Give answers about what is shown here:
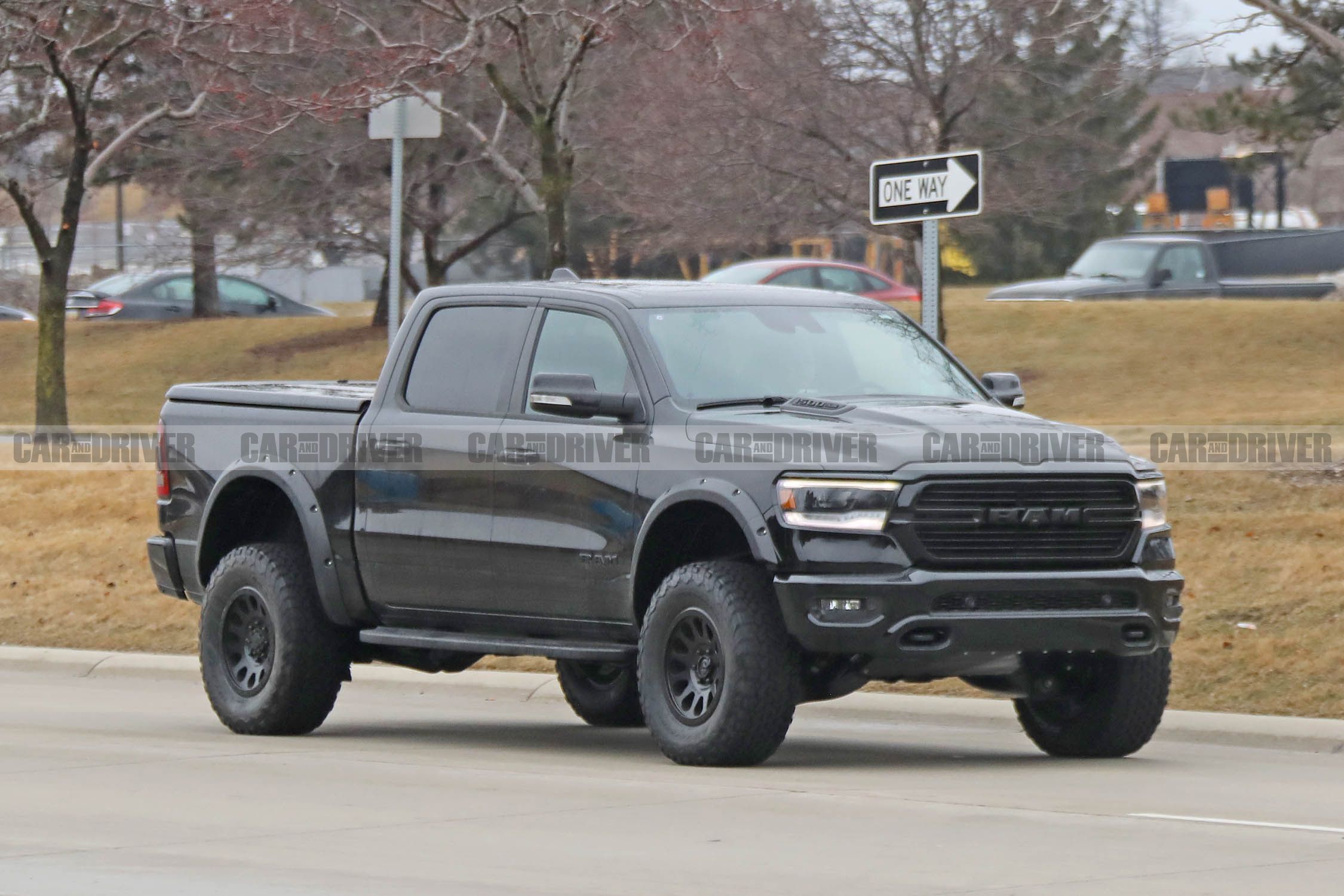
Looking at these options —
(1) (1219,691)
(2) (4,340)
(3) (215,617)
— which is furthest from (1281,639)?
(2) (4,340)

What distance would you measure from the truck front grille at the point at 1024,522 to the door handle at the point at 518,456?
1.86 metres

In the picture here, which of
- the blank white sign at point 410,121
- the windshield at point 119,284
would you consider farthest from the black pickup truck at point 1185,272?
the blank white sign at point 410,121

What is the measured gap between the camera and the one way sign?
12.5 meters

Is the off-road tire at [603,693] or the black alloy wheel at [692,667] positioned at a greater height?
the black alloy wheel at [692,667]

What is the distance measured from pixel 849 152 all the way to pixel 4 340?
1790 centimetres

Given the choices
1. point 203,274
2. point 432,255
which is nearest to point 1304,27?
point 432,255

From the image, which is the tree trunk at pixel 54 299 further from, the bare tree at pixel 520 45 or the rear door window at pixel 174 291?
the rear door window at pixel 174 291

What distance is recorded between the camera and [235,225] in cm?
3775

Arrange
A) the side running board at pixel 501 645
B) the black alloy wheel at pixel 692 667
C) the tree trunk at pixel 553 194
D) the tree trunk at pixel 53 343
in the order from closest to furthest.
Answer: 1. the black alloy wheel at pixel 692 667
2. the side running board at pixel 501 645
3. the tree trunk at pixel 553 194
4. the tree trunk at pixel 53 343

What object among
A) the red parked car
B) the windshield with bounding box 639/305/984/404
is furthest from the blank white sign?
the red parked car

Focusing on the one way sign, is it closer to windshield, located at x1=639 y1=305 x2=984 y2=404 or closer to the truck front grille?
windshield, located at x1=639 y1=305 x2=984 y2=404

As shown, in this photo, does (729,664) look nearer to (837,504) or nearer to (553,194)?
(837,504)

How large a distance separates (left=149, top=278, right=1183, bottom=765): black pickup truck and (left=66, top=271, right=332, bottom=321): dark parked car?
32.9 metres

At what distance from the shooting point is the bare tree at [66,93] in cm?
2433
